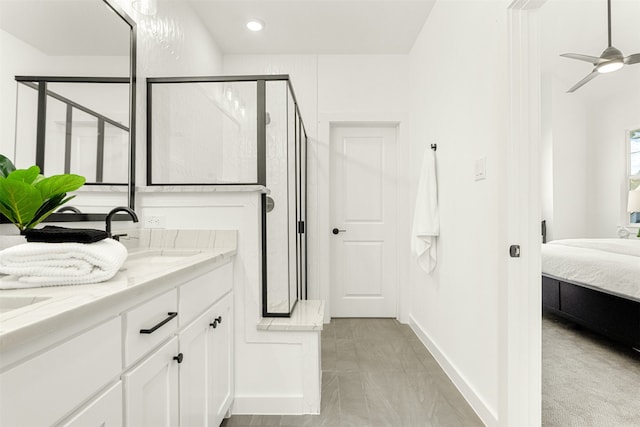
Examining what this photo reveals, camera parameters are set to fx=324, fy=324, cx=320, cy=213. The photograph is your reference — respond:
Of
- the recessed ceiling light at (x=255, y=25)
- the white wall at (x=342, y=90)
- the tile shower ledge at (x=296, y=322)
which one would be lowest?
the tile shower ledge at (x=296, y=322)

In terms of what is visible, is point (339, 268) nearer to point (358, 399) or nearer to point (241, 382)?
point (358, 399)

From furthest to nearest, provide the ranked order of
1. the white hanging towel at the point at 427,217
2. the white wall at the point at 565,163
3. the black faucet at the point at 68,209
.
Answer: the white wall at the point at 565,163
the white hanging towel at the point at 427,217
the black faucet at the point at 68,209

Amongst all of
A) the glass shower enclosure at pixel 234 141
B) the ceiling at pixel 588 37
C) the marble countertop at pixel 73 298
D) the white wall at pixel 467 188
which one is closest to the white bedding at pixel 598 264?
the white wall at pixel 467 188

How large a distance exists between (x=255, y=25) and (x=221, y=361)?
263 centimetres

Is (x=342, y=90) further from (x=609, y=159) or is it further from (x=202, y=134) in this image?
(x=609, y=159)

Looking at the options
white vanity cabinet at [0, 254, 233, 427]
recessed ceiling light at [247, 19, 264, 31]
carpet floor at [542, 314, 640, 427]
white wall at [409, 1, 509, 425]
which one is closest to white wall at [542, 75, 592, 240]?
carpet floor at [542, 314, 640, 427]

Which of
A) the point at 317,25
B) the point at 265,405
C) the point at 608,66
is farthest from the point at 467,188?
the point at 608,66

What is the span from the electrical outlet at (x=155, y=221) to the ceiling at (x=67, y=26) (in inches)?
31.7

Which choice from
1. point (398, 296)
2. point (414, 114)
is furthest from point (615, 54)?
point (398, 296)

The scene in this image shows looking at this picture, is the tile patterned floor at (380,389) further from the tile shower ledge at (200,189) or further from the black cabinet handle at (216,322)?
the tile shower ledge at (200,189)

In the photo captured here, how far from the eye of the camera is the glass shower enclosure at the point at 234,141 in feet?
6.09

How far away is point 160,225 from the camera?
5.75ft

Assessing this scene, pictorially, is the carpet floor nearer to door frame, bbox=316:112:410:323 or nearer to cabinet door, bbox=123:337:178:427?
door frame, bbox=316:112:410:323

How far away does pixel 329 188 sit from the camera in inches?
130
